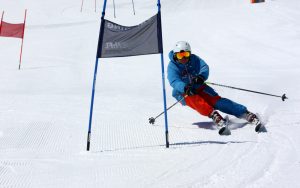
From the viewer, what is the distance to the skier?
24.4 feet

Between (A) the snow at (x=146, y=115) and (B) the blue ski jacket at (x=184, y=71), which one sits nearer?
(A) the snow at (x=146, y=115)

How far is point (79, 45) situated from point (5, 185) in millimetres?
13457

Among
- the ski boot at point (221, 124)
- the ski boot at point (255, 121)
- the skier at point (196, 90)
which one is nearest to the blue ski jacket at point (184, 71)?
the skier at point (196, 90)

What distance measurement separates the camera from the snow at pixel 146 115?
5.27 meters

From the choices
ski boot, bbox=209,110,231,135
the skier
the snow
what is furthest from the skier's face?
ski boot, bbox=209,110,231,135

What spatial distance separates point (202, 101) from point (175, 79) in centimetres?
68

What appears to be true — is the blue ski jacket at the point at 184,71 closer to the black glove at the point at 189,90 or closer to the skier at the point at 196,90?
the skier at the point at 196,90

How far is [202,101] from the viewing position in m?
7.60

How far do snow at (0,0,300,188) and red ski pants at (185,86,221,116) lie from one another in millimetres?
307

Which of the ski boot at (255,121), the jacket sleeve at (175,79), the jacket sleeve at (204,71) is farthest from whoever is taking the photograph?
the jacket sleeve at (204,71)

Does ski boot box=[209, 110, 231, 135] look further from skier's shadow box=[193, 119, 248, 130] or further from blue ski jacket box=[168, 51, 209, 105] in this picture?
blue ski jacket box=[168, 51, 209, 105]

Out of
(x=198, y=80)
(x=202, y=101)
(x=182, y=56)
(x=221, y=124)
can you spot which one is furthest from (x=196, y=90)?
(x=221, y=124)

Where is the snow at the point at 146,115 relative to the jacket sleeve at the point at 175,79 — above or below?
below

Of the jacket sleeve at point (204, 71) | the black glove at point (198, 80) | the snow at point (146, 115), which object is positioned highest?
the jacket sleeve at point (204, 71)
